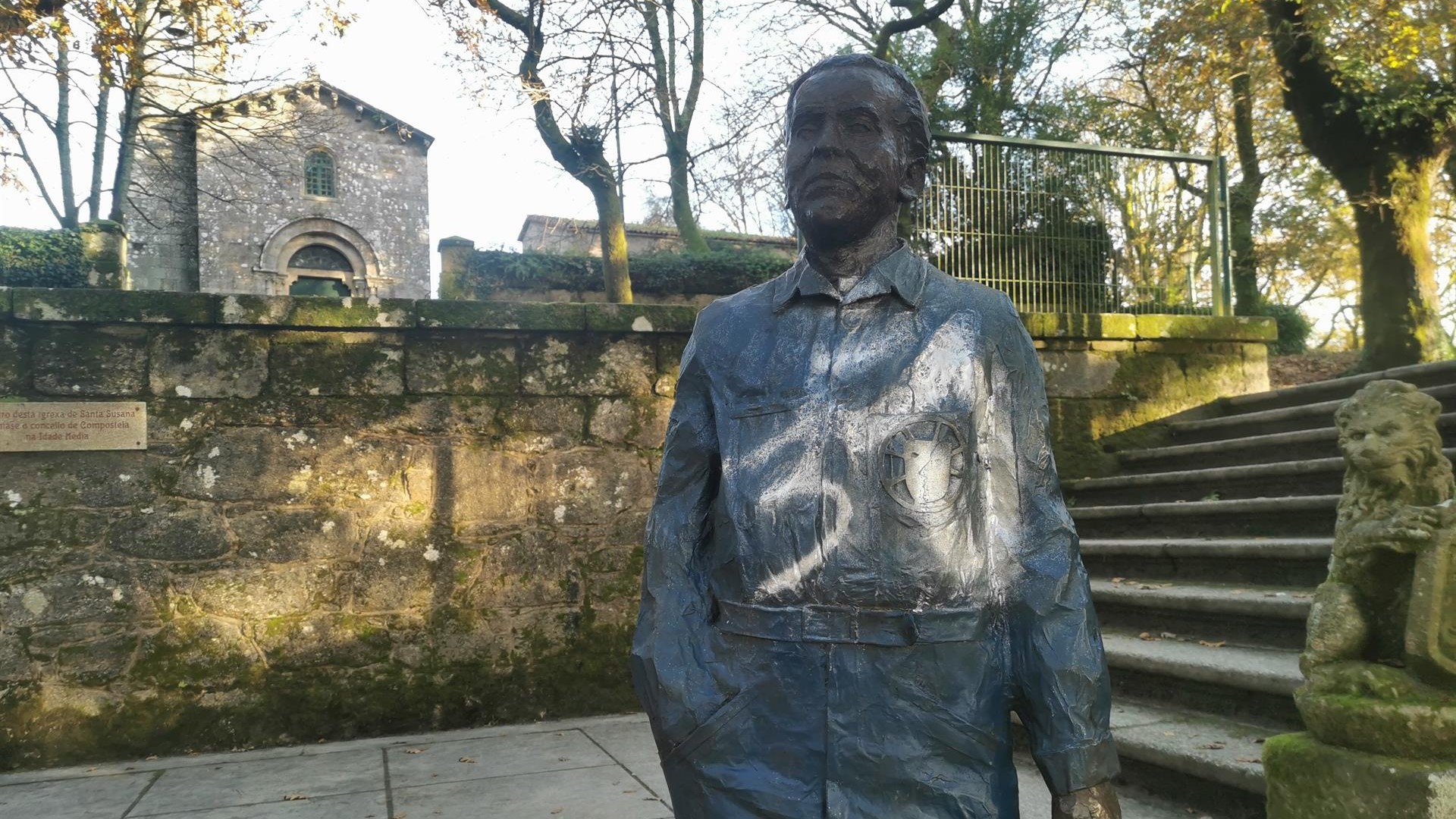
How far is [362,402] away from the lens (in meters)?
5.12

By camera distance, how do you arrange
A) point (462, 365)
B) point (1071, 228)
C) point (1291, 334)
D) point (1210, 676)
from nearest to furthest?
point (1210, 676) → point (462, 365) → point (1071, 228) → point (1291, 334)

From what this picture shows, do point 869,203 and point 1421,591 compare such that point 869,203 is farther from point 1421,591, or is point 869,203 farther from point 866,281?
point 1421,591

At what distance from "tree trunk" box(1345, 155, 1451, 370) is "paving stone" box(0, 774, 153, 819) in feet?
33.9

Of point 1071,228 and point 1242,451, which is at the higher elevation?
point 1071,228

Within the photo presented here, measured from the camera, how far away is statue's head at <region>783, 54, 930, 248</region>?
4.73 ft

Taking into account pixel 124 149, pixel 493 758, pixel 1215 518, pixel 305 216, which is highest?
pixel 305 216

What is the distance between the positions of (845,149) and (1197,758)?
2.87 meters

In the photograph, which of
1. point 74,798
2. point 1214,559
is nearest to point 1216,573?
point 1214,559

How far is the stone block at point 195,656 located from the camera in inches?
186

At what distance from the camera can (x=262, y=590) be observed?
490 cm

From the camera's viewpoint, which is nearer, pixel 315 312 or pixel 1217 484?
pixel 315 312

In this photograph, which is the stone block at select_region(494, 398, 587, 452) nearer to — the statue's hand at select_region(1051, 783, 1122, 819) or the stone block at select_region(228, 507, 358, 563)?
the stone block at select_region(228, 507, 358, 563)

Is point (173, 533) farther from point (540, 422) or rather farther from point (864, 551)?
point (864, 551)

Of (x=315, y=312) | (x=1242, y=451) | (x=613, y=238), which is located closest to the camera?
(x=315, y=312)
